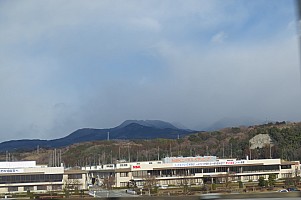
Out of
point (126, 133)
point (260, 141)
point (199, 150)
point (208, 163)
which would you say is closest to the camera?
point (208, 163)

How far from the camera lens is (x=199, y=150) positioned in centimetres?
7069

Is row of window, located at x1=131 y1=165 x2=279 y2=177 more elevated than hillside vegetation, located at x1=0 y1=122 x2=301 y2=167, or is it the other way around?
hillside vegetation, located at x1=0 y1=122 x2=301 y2=167

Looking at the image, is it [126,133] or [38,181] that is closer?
[38,181]

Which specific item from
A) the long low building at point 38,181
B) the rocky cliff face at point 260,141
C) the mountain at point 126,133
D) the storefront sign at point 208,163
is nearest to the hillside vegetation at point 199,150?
the rocky cliff face at point 260,141

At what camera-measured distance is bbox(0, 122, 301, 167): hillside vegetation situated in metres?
53.5

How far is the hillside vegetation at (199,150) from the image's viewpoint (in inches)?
2108

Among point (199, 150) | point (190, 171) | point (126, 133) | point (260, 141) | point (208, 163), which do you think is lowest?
point (190, 171)

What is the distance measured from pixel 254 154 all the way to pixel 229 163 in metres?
14.5

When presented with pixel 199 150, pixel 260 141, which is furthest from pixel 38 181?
pixel 199 150

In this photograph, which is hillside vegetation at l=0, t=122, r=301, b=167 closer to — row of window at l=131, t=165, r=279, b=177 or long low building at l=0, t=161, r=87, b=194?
row of window at l=131, t=165, r=279, b=177

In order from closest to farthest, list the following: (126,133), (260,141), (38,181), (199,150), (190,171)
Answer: (38,181)
(190,171)
(260,141)
(199,150)
(126,133)

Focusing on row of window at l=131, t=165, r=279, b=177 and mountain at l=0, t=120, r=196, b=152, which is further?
mountain at l=0, t=120, r=196, b=152

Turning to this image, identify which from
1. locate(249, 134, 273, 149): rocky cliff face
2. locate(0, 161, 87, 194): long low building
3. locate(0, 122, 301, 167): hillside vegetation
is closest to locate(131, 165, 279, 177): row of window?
locate(0, 122, 301, 167): hillside vegetation

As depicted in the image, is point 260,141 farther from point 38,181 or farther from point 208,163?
point 38,181
